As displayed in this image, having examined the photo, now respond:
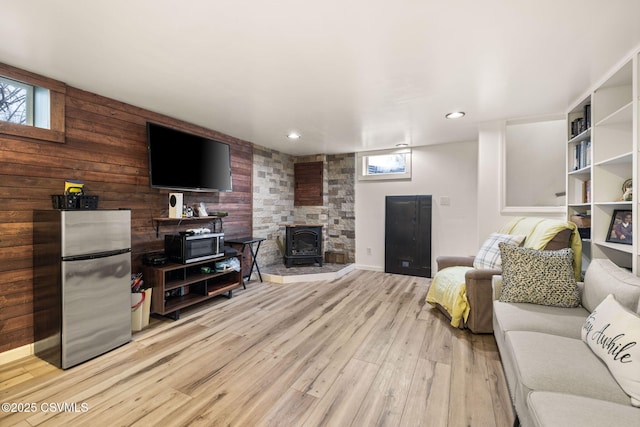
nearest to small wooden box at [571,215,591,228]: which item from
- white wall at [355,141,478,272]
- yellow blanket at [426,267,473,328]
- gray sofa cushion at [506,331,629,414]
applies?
yellow blanket at [426,267,473,328]

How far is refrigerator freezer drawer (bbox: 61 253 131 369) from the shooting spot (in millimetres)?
2027

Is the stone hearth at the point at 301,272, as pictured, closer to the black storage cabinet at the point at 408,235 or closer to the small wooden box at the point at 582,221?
the black storage cabinet at the point at 408,235

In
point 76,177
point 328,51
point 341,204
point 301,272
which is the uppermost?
point 328,51

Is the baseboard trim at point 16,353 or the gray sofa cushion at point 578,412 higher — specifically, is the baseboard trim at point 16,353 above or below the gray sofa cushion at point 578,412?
below

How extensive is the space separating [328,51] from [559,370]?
2213 mm

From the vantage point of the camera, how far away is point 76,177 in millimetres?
2424

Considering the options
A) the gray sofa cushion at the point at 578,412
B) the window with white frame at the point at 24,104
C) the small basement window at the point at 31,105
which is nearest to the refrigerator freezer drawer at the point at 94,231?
the small basement window at the point at 31,105

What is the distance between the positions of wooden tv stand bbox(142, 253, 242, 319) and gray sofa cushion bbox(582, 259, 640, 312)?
11.3 feet

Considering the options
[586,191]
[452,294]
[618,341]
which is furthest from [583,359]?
[586,191]

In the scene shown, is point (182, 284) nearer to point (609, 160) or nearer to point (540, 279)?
point (540, 279)

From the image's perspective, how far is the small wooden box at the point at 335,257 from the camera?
5262 millimetres

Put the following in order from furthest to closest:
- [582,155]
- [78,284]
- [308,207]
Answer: [308,207]
[582,155]
[78,284]

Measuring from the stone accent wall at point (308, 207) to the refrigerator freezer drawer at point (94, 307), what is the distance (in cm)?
252

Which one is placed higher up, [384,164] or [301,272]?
[384,164]
